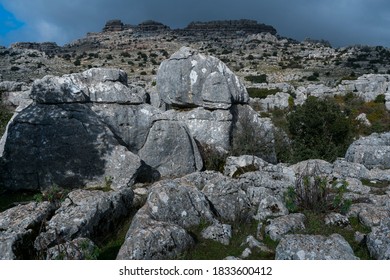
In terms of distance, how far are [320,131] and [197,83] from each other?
274 inches

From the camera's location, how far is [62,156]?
12641 mm

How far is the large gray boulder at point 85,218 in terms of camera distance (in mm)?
7094

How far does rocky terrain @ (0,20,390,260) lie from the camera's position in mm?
7203

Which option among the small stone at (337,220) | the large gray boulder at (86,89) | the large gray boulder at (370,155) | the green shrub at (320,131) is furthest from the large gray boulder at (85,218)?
the green shrub at (320,131)

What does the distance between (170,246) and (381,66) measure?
6372 centimetres

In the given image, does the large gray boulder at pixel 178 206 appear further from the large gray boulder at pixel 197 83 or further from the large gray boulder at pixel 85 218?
the large gray boulder at pixel 197 83

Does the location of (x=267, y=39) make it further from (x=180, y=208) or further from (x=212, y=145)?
(x=180, y=208)

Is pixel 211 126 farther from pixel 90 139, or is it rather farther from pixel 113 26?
pixel 113 26

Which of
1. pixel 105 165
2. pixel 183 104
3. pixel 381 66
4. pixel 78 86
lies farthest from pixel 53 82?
pixel 381 66

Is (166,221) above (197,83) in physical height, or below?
below

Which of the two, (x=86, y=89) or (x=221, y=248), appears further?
(x=86, y=89)

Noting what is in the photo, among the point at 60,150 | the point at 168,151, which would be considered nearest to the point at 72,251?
the point at 60,150

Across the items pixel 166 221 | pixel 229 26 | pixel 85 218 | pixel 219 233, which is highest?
pixel 229 26

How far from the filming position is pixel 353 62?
64812 millimetres
